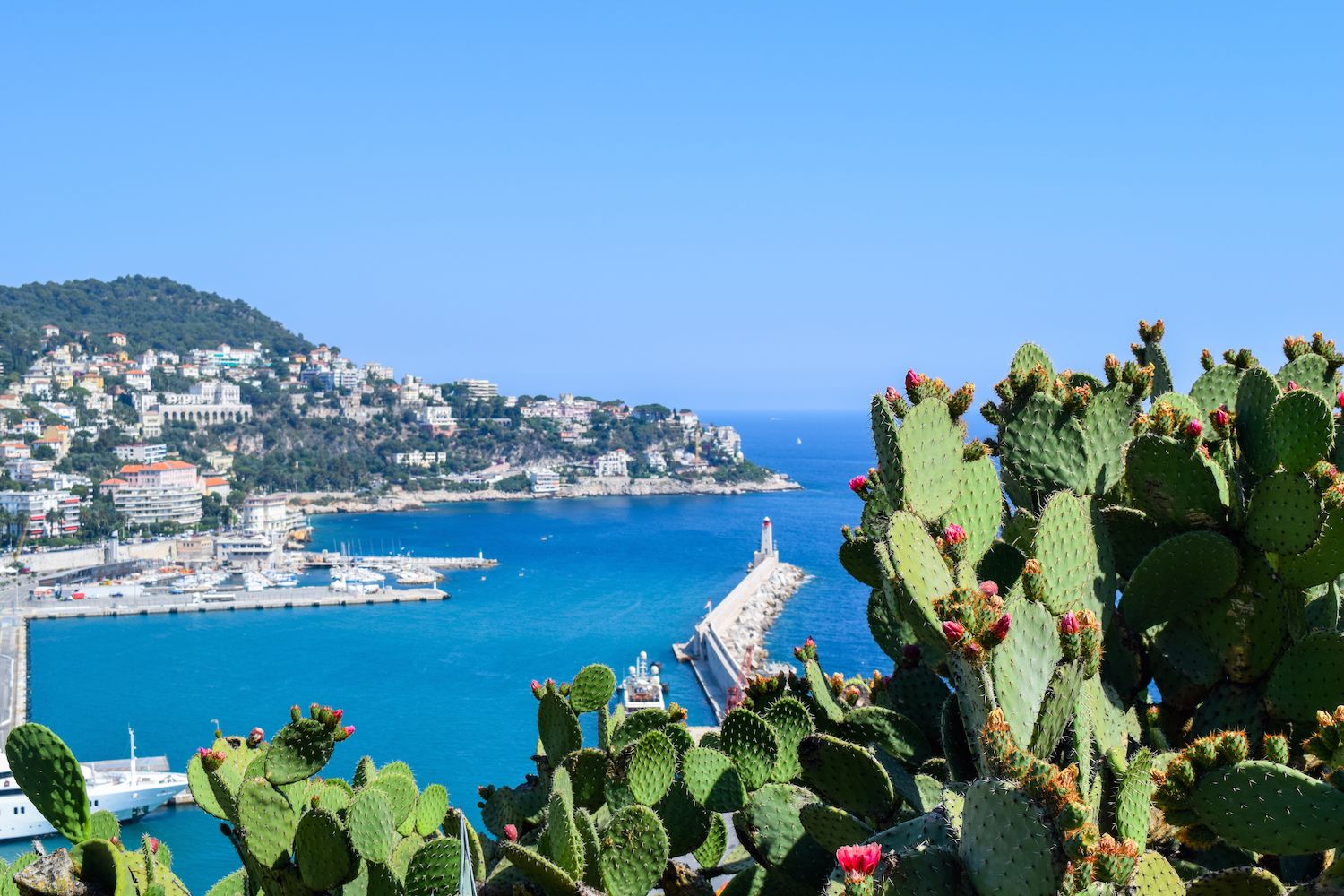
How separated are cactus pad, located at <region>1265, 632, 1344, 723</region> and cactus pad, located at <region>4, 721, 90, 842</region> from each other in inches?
83.9

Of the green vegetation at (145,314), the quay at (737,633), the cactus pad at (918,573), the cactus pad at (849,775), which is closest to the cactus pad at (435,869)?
the cactus pad at (849,775)

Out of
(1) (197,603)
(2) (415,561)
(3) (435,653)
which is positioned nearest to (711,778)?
(3) (435,653)

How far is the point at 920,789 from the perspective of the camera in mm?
2131

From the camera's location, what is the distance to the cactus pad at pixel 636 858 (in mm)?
2178

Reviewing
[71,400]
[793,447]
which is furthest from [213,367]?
[793,447]

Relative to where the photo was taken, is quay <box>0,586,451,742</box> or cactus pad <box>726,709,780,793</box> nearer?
cactus pad <box>726,709,780,793</box>

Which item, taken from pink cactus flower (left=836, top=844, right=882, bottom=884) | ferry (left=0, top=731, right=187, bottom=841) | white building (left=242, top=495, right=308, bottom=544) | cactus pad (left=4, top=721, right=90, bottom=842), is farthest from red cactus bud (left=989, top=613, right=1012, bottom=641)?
white building (left=242, top=495, right=308, bottom=544)

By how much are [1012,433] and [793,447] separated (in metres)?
118

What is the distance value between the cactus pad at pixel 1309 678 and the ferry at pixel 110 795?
1645cm

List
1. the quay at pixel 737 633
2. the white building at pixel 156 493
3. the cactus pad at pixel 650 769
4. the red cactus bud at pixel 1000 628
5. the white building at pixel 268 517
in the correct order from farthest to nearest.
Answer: the white building at pixel 156 493 < the white building at pixel 268 517 < the quay at pixel 737 633 < the cactus pad at pixel 650 769 < the red cactus bud at pixel 1000 628

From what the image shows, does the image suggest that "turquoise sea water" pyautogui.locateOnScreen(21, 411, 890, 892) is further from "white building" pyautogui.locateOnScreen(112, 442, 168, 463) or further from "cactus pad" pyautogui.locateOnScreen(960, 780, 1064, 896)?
"white building" pyautogui.locateOnScreen(112, 442, 168, 463)

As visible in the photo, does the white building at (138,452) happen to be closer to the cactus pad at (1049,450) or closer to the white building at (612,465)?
the white building at (612,465)

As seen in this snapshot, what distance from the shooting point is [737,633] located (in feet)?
94.6

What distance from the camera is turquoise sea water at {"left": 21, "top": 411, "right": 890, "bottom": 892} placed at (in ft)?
70.0
